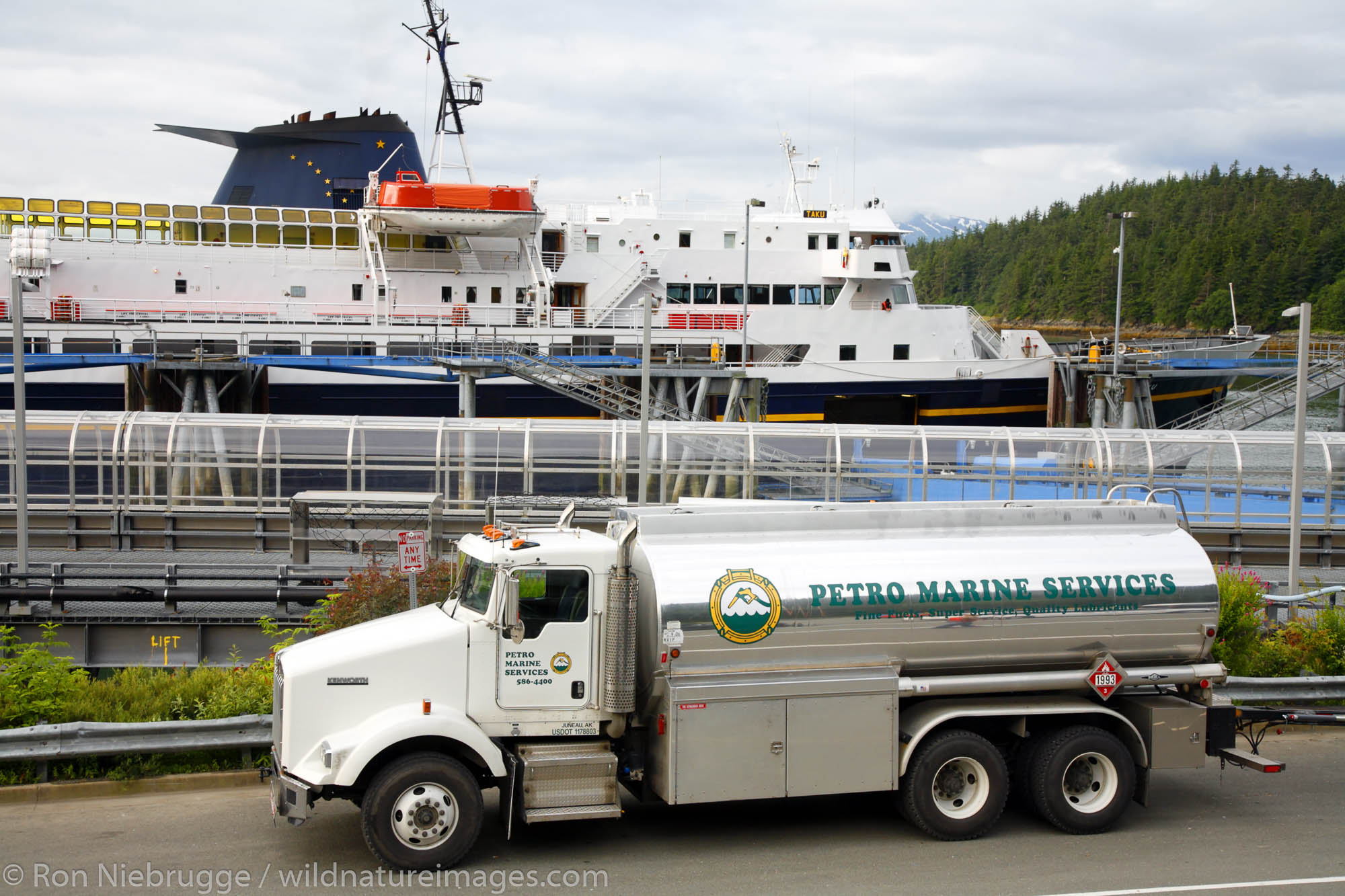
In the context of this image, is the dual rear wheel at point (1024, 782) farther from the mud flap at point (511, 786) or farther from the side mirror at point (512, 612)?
the side mirror at point (512, 612)

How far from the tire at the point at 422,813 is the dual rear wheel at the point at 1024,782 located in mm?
3243

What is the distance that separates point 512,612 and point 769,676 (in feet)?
6.22

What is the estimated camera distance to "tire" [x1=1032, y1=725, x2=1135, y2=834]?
8.27m

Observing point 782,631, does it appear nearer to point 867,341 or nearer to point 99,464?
point 99,464

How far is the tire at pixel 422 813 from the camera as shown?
24.3ft

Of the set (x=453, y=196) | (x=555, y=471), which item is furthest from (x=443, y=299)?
(x=555, y=471)

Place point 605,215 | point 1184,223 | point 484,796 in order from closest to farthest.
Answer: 1. point 484,796
2. point 605,215
3. point 1184,223

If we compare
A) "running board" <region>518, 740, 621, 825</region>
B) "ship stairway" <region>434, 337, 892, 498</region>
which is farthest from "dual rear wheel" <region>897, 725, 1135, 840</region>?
A: "ship stairway" <region>434, 337, 892, 498</region>

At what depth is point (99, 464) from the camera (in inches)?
702

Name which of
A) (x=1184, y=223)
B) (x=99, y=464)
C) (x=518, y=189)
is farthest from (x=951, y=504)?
(x=1184, y=223)

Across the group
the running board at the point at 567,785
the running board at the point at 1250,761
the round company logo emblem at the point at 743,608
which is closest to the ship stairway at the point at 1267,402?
the running board at the point at 1250,761

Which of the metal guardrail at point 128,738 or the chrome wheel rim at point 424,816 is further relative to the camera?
the metal guardrail at point 128,738

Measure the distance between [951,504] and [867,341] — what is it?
88.6 feet

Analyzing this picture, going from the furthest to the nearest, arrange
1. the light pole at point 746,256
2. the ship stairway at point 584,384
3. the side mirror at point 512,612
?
1. the light pole at point 746,256
2. the ship stairway at point 584,384
3. the side mirror at point 512,612
